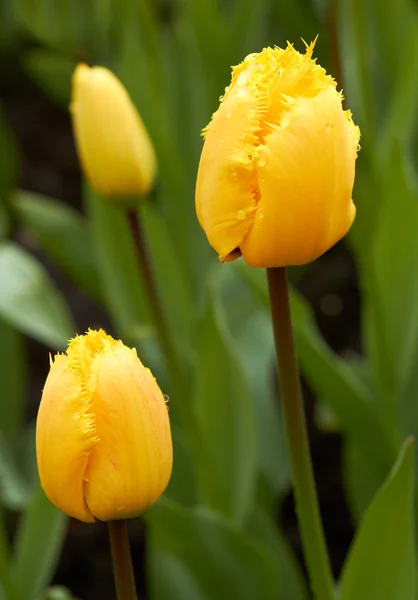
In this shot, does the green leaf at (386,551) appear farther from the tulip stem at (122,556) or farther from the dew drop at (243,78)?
the dew drop at (243,78)

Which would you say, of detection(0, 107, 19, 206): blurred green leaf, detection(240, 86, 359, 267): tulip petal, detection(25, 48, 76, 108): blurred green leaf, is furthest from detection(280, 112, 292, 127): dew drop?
detection(0, 107, 19, 206): blurred green leaf

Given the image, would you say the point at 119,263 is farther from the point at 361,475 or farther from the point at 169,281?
the point at 361,475

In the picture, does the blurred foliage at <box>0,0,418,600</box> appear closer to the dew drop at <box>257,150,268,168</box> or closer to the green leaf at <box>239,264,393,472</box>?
the green leaf at <box>239,264,393,472</box>

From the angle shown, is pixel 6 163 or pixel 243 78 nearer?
pixel 243 78

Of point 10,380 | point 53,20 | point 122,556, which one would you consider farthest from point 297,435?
point 53,20

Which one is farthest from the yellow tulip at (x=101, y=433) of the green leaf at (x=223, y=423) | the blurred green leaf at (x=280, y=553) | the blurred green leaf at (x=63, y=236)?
the blurred green leaf at (x=63, y=236)
